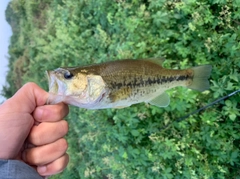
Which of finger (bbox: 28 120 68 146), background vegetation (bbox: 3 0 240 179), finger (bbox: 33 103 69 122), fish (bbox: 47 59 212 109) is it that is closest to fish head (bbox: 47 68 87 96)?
fish (bbox: 47 59 212 109)

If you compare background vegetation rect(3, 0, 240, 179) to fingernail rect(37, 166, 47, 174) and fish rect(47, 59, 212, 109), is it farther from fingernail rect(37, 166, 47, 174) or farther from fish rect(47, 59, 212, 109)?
fingernail rect(37, 166, 47, 174)

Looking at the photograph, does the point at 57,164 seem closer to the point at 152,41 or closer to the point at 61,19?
the point at 152,41

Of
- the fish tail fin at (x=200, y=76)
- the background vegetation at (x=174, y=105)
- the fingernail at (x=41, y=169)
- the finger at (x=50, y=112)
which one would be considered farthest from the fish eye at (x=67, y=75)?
the background vegetation at (x=174, y=105)

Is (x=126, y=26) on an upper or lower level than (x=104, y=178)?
upper

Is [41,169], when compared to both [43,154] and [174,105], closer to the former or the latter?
[43,154]

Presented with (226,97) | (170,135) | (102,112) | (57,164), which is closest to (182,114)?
(170,135)

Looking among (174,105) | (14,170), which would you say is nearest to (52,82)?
(14,170)

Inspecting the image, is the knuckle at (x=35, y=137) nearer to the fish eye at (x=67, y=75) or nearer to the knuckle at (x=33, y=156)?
the knuckle at (x=33, y=156)
